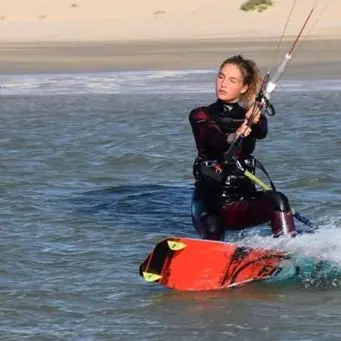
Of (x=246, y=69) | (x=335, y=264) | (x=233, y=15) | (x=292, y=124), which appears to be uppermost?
(x=246, y=69)

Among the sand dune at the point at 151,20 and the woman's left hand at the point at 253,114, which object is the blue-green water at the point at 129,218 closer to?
the woman's left hand at the point at 253,114

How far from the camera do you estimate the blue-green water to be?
6.17 metres

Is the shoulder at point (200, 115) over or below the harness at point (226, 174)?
over

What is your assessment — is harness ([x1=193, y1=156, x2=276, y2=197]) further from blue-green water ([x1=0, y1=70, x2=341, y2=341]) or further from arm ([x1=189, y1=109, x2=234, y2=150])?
blue-green water ([x1=0, y1=70, x2=341, y2=341])

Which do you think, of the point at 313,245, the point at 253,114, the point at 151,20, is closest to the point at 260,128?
the point at 253,114

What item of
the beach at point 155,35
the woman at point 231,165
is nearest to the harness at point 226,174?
the woman at point 231,165

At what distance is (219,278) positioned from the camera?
265 inches

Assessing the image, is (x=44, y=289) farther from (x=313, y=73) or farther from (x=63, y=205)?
(x=313, y=73)

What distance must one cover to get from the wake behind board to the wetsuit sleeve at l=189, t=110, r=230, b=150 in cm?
62

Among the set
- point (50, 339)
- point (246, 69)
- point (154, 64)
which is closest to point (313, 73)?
point (154, 64)

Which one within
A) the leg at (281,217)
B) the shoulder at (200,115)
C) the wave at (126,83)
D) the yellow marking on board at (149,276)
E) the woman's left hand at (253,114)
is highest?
the woman's left hand at (253,114)

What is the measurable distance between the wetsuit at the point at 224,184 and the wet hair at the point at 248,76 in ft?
0.24

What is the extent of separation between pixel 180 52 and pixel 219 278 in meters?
21.6

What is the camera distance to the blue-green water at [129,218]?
6172 millimetres
